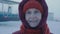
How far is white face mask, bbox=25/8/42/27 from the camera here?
0.80 m

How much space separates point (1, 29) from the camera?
1136mm

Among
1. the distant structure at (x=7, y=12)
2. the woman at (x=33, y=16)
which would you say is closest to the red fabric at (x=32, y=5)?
the woman at (x=33, y=16)

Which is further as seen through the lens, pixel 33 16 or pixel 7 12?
pixel 7 12

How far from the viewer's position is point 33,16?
0.79 metres

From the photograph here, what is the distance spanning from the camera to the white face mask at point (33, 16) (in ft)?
2.62

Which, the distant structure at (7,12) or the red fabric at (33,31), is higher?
the distant structure at (7,12)

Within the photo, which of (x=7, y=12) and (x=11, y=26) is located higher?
(x=7, y=12)

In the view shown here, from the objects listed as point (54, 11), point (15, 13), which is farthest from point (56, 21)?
point (15, 13)

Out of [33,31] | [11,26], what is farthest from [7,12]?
[33,31]

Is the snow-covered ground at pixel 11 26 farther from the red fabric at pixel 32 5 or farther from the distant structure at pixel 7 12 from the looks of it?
the red fabric at pixel 32 5

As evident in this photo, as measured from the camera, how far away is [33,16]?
795mm

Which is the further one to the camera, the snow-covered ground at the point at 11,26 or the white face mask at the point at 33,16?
the snow-covered ground at the point at 11,26

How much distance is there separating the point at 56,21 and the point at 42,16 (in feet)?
1.11

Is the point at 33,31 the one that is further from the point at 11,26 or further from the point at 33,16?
the point at 11,26
